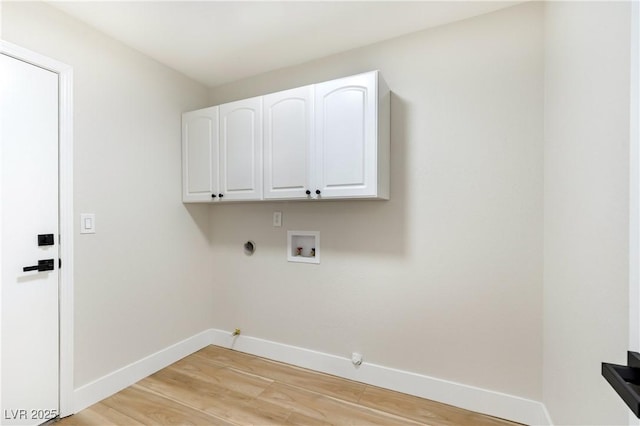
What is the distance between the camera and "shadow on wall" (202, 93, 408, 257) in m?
1.99

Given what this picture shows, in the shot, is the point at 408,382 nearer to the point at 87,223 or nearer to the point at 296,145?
the point at 296,145

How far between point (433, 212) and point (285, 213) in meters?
1.17

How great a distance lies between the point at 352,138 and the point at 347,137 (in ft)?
0.12

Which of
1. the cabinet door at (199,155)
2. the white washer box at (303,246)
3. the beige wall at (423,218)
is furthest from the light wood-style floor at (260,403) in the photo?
the cabinet door at (199,155)

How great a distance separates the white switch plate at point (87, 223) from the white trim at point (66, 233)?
0.23ft

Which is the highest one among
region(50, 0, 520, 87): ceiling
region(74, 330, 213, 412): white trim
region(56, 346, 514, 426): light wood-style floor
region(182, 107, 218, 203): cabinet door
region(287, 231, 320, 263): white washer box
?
region(50, 0, 520, 87): ceiling

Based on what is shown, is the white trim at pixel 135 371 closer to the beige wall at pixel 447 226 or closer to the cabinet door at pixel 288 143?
the beige wall at pixel 447 226

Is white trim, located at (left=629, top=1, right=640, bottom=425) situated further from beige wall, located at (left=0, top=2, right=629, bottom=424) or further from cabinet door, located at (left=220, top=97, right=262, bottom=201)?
cabinet door, located at (left=220, top=97, right=262, bottom=201)

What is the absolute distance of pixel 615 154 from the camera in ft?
3.02

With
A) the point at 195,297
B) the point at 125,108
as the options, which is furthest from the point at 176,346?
the point at 125,108

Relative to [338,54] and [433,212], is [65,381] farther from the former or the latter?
[338,54]

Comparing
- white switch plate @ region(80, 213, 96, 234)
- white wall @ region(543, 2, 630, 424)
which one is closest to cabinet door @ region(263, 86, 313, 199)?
white switch plate @ region(80, 213, 96, 234)

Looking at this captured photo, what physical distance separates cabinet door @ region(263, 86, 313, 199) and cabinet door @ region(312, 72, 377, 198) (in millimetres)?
90

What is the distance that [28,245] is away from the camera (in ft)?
5.18
